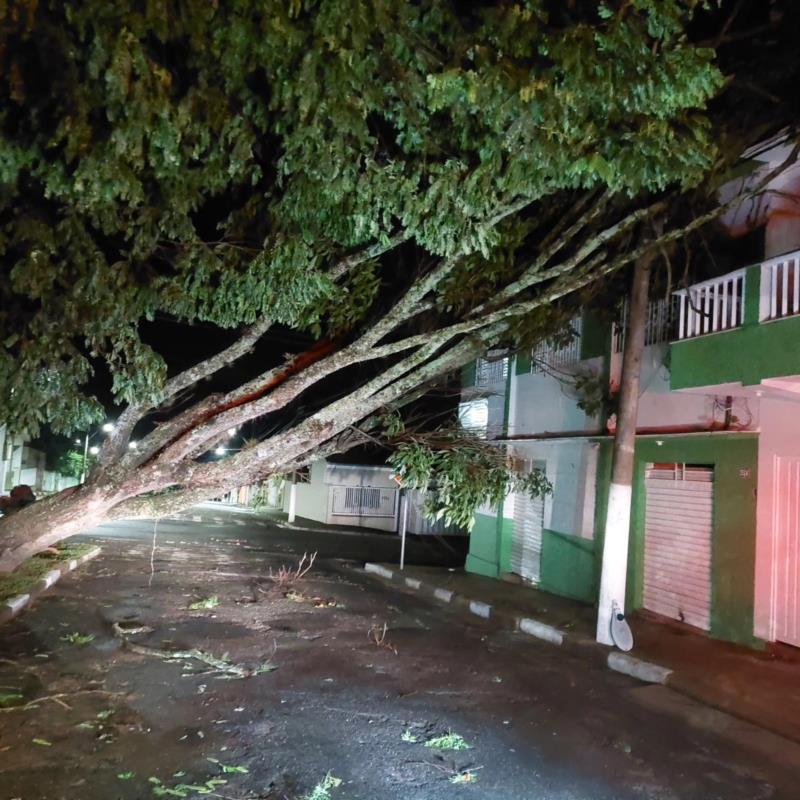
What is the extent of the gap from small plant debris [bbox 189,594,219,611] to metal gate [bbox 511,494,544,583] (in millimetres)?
6104

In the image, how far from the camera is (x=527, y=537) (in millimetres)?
13930

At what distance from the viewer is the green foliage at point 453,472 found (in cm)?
916

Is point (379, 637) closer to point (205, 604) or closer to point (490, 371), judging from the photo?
point (205, 604)

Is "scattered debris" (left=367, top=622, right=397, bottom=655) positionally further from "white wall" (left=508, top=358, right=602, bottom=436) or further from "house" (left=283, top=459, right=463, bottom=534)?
"house" (left=283, top=459, right=463, bottom=534)

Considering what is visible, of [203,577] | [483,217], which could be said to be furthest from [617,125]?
[203,577]

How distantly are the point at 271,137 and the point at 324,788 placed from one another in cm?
556

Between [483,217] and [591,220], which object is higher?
[591,220]

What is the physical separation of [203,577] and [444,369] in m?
7.40

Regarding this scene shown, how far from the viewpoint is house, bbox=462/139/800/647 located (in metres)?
8.20

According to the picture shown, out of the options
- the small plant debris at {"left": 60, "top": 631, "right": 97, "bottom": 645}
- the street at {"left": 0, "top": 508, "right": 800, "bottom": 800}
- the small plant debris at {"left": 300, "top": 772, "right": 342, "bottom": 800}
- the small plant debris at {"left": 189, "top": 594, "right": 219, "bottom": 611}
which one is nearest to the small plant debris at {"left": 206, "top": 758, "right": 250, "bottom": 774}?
the street at {"left": 0, "top": 508, "right": 800, "bottom": 800}

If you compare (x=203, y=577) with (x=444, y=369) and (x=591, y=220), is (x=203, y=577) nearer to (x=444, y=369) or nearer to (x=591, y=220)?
(x=444, y=369)

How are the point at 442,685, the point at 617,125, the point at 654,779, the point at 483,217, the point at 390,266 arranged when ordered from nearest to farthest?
1. the point at 654,779
2. the point at 617,125
3. the point at 483,217
4. the point at 442,685
5. the point at 390,266

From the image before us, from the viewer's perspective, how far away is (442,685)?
23.3 feet

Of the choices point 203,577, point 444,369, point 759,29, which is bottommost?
point 203,577
